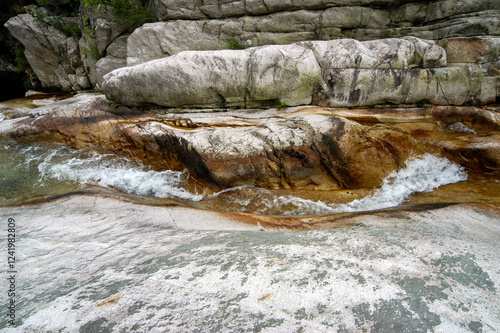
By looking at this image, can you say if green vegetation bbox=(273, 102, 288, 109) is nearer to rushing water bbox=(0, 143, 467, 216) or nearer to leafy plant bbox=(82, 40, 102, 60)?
rushing water bbox=(0, 143, 467, 216)

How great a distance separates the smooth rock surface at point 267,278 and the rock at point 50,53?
9972 millimetres

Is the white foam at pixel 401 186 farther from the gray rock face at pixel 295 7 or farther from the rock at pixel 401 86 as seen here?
the gray rock face at pixel 295 7

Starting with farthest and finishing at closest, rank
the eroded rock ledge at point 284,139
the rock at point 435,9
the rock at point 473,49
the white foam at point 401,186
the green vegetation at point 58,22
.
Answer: the green vegetation at point 58,22, the rock at point 435,9, the rock at point 473,49, the eroded rock ledge at point 284,139, the white foam at point 401,186

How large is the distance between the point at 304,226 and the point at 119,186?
11.9 feet

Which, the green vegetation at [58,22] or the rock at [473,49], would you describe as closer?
the rock at [473,49]

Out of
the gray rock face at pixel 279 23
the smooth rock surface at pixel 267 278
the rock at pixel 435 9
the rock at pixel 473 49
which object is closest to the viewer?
the smooth rock surface at pixel 267 278

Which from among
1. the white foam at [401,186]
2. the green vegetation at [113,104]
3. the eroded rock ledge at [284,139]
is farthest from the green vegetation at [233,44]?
the white foam at [401,186]

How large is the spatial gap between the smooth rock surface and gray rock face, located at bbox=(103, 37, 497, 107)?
3267 mm

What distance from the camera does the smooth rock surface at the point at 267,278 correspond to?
1.49 m

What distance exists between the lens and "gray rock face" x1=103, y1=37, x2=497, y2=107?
5.22 meters

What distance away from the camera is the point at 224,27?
7.16 m

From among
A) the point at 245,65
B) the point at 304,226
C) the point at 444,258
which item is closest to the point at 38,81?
the point at 245,65

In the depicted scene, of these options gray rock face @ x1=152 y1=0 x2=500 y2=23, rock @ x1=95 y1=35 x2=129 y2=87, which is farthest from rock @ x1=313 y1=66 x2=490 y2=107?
rock @ x1=95 y1=35 x2=129 y2=87

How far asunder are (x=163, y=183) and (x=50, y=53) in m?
10.4
